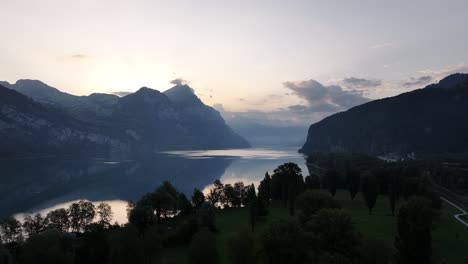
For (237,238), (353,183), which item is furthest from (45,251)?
(353,183)

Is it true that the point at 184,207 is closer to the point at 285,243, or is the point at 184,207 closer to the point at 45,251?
the point at 45,251

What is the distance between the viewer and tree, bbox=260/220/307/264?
31375 millimetres

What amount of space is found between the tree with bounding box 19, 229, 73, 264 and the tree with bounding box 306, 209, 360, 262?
1217 inches

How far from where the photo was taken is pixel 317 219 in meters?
34.9

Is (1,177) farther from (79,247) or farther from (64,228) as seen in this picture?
(79,247)

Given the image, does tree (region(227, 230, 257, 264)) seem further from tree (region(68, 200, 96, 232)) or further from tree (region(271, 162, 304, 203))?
tree (region(68, 200, 96, 232))

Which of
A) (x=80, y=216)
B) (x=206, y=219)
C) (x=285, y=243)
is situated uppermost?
(x=285, y=243)

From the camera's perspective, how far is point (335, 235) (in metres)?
33.2

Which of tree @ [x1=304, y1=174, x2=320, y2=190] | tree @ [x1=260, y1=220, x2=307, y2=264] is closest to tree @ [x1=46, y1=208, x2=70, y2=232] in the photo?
tree @ [x1=260, y1=220, x2=307, y2=264]

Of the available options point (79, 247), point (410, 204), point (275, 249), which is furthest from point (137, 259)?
point (410, 204)

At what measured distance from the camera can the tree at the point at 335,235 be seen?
107ft

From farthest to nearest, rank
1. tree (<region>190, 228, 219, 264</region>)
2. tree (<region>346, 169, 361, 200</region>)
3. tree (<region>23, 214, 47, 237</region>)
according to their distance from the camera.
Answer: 1. tree (<region>346, 169, 361, 200</region>)
2. tree (<region>23, 214, 47, 237</region>)
3. tree (<region>190, 228, 219, 264</region>)

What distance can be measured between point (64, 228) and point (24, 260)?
82.9 feet

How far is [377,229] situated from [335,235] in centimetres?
2477
